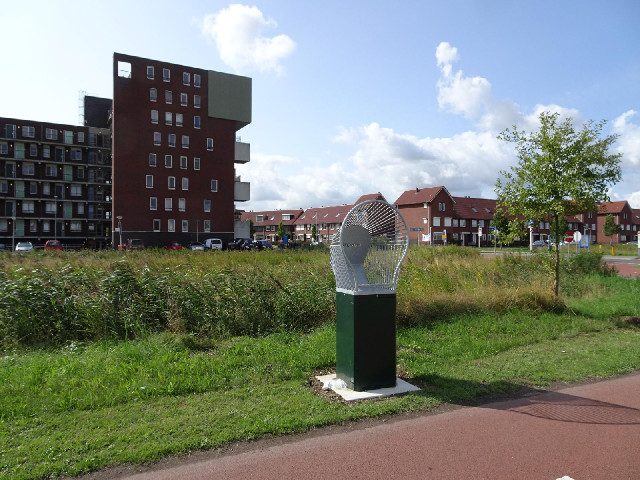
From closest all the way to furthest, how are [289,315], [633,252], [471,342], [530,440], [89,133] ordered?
[530,440], [471,342], [289,315], [633,252], [89,133]

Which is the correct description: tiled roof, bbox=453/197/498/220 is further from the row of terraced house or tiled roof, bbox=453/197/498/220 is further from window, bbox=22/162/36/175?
window, bbox=22/162/36/175

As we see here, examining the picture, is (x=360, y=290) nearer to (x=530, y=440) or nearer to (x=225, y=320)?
(x=530, y=440)

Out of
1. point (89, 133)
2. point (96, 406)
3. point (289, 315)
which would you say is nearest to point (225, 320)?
point (289, 315)

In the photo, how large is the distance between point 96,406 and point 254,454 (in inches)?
78.0

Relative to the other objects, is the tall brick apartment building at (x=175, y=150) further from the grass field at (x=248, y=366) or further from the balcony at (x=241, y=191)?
the grass field at (x=248, y=366)

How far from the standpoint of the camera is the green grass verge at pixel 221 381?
4000 millimetres

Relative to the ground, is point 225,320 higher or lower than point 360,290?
lower

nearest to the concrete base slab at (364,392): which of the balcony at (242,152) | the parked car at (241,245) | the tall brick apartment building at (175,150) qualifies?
the parked car at (241,245)

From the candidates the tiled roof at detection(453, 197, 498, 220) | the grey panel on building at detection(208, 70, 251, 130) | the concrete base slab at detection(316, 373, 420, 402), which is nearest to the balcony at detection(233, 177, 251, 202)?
the grey panel on building at detection(208, 70, 251, 130)

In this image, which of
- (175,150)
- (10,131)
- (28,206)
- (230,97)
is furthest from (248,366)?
(10,131)

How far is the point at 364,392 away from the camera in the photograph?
209 inches

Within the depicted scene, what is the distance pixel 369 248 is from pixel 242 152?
53978 mm

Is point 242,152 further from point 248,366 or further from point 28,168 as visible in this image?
point 248,366

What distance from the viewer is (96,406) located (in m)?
4.79
